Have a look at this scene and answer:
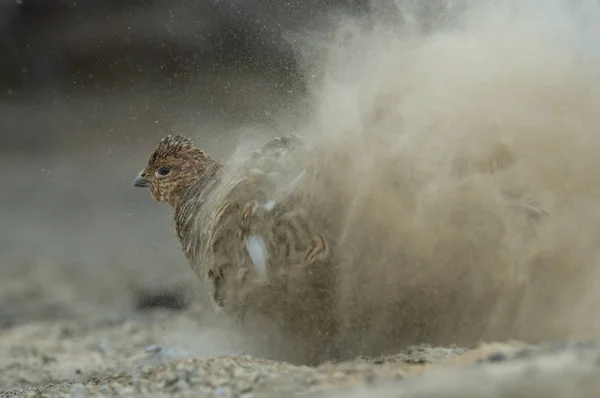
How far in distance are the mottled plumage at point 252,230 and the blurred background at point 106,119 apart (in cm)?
91

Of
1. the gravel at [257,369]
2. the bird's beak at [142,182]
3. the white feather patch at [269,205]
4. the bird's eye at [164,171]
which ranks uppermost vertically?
the bird's eye at [164,171]

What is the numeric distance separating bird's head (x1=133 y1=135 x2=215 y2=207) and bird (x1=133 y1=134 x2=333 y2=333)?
0.36 m

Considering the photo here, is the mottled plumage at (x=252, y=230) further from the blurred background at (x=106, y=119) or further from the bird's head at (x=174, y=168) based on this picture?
the blurred background at (x=106, y=119)

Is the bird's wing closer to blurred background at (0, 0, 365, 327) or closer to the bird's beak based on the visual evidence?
the bird's beak

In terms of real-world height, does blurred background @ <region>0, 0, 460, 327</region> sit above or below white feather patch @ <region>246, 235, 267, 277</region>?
above

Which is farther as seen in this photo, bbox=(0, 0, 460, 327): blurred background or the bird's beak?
bbox=(0, 0, 460, 327): blurred background

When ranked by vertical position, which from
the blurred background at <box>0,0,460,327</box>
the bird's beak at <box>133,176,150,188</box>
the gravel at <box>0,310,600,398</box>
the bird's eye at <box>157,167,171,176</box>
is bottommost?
the gravel at <box>0,310,600,398</box>

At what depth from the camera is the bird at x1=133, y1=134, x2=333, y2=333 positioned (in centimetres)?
240

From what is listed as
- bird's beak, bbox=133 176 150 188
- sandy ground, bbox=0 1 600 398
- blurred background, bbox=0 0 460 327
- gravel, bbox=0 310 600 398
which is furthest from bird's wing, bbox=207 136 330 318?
blurred background, bbox=0 0 460 327

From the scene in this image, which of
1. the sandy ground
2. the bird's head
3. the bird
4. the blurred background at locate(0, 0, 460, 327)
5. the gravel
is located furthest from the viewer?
the blurred background at locate(0, 0, 460, 327)

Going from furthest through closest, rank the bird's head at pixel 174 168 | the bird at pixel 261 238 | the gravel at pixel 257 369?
the bird's head at pixel 174 168
the bird at pixel 261 238
the gravel at pixel 257 369

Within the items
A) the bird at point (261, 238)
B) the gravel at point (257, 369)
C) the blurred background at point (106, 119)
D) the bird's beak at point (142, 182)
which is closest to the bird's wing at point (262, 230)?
the bird at point (261, 238)

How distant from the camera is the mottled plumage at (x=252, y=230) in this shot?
2.41 metres

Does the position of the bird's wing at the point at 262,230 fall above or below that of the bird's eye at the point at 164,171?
below
